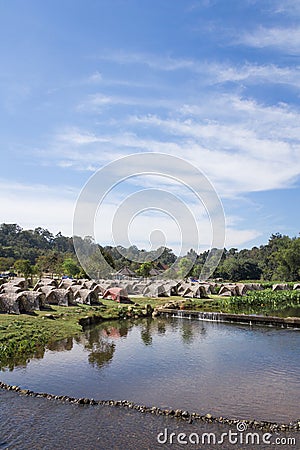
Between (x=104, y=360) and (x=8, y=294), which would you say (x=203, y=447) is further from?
(x=8, y=294)

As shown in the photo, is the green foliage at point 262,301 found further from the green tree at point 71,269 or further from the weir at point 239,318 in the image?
the green tree at point 71,269

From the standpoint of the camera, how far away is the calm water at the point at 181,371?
43.2ft

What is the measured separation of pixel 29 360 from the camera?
695 inches

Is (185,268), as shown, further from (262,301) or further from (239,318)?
(239,318)

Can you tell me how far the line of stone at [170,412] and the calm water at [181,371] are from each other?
63 cm

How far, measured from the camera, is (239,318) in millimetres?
31328

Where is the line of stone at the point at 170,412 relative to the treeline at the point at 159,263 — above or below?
below

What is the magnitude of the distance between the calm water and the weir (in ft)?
10.9

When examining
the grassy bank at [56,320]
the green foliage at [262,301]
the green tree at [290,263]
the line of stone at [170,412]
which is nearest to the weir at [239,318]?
the grassy bank at [56,320]

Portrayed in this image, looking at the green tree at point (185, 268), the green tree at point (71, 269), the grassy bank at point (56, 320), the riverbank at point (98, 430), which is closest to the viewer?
the riverbank at point (98, 430)

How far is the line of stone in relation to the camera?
11.0 meters

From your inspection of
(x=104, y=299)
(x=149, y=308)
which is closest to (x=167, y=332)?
(x=149, y=308)

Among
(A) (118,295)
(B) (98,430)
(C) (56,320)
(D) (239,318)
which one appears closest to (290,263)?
(A) (118,295)

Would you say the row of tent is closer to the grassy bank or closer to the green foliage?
the grassy bank
